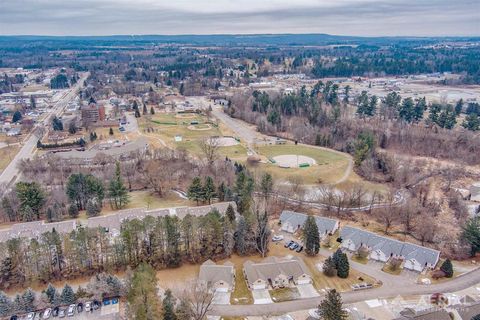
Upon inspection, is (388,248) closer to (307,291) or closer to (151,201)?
(307,291)

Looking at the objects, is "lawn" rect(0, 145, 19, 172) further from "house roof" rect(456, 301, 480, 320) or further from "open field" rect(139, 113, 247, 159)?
"house roof" rect(456, 301, 480, 320)

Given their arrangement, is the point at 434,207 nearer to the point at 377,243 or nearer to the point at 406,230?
the point at 406,230

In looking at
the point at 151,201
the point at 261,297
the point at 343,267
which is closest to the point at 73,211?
the point at 151,201

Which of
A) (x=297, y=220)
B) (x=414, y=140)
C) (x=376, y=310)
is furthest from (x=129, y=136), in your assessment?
(x=376, y=310)

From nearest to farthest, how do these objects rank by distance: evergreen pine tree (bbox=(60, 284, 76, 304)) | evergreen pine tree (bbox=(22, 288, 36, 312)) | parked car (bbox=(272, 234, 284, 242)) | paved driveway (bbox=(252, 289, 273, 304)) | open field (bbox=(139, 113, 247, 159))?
evergreen pine tree (bbox=(22, 288, 36, 312)), evergreen pine tree (bbox=(60, 284, 76, 304)), paved driveway (bbox=(252, 289, 273, 304)), parked car (bbox=(272, 234, 284, 242)), open field (bbox=(139, 113, 247, 159))

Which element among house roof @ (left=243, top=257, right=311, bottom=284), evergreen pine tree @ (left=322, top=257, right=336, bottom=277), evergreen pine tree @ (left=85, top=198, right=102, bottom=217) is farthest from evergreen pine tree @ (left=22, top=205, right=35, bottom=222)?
evergreen pine tree @ (left=322, top=257, right=336, bottom=277)

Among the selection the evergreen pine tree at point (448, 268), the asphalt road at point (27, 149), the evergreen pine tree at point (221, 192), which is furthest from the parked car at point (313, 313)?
the asphalt road at point (27, 149)
